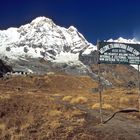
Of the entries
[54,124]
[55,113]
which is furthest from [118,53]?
[54,124]

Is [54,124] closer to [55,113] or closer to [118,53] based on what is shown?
[55,113]

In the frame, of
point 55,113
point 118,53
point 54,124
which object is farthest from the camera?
point 55,113

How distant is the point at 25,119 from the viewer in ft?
84.5

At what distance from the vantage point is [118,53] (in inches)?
1084

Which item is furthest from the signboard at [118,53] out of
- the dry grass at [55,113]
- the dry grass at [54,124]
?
the dry grass at [54,124]

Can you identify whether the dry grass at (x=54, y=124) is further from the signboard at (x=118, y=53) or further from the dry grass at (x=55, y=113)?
the signboard at (x=118, y=53)

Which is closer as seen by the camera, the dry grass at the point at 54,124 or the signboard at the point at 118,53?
the dry grass at the point at 54,124

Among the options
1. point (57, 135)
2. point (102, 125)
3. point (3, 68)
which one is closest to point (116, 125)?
point (102, 125)

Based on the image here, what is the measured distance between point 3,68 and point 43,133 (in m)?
175

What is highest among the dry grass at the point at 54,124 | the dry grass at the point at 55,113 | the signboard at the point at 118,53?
the signboard at the point at 118,53

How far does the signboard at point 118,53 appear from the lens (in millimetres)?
27234

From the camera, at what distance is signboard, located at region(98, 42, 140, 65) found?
27.2 metres

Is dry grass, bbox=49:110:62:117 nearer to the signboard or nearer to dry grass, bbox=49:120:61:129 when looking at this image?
dry grass, bbox=49:120:61:129

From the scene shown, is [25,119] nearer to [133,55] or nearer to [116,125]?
[116,125]
